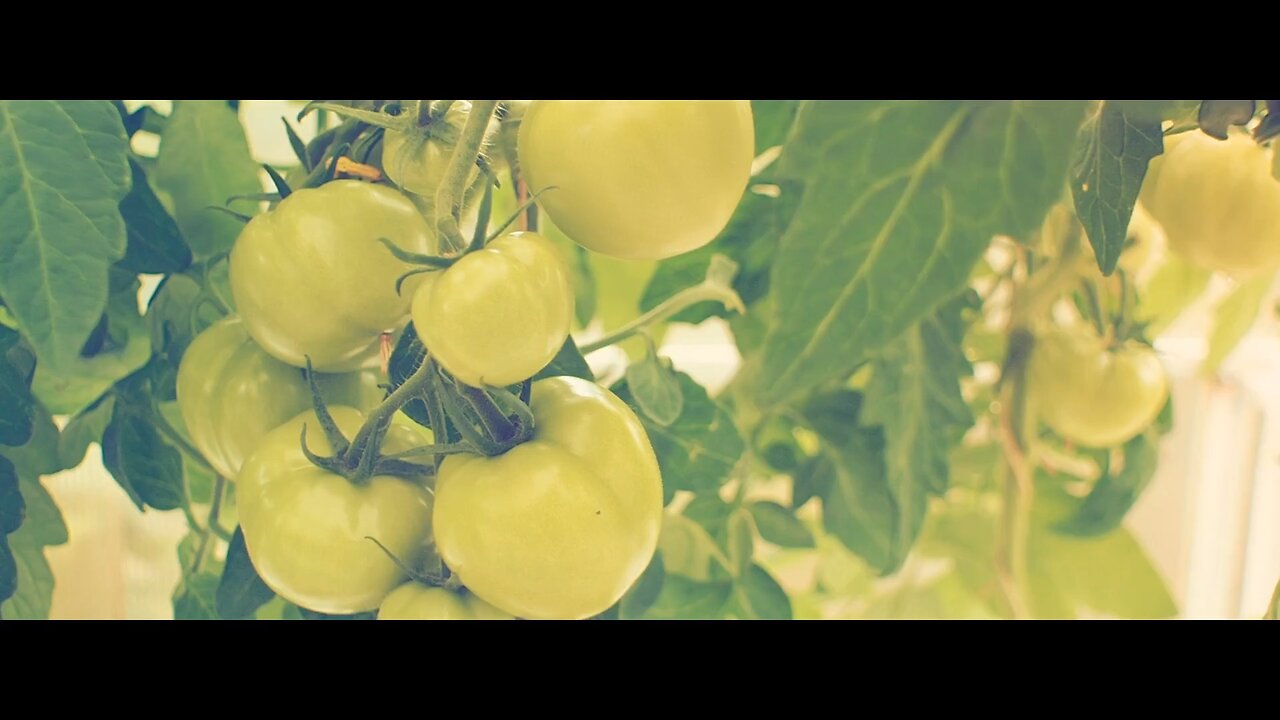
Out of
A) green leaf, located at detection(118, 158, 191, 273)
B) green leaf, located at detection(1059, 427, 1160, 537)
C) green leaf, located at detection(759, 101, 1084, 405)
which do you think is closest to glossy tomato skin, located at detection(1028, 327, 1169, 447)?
green leaf, located at detection(1059, 427, 1160, 537)

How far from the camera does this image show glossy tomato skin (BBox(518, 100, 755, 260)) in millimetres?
162

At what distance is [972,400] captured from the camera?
0.93ft

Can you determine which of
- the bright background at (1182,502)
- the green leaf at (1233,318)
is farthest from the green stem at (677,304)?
the green leaf at (1233,318)

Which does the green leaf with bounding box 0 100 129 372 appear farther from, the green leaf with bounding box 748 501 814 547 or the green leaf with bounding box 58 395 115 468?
the green leaf with bounding box 748 501 814 547

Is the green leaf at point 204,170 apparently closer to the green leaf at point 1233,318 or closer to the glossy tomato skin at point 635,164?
the glossy tomato skin at point 635,164

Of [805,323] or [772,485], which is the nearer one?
[805,323]

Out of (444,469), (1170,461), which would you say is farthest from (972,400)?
(444,469)

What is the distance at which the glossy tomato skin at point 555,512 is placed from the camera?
0.56ft

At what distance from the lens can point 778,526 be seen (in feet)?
0.93

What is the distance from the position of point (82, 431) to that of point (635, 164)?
0.54ft
